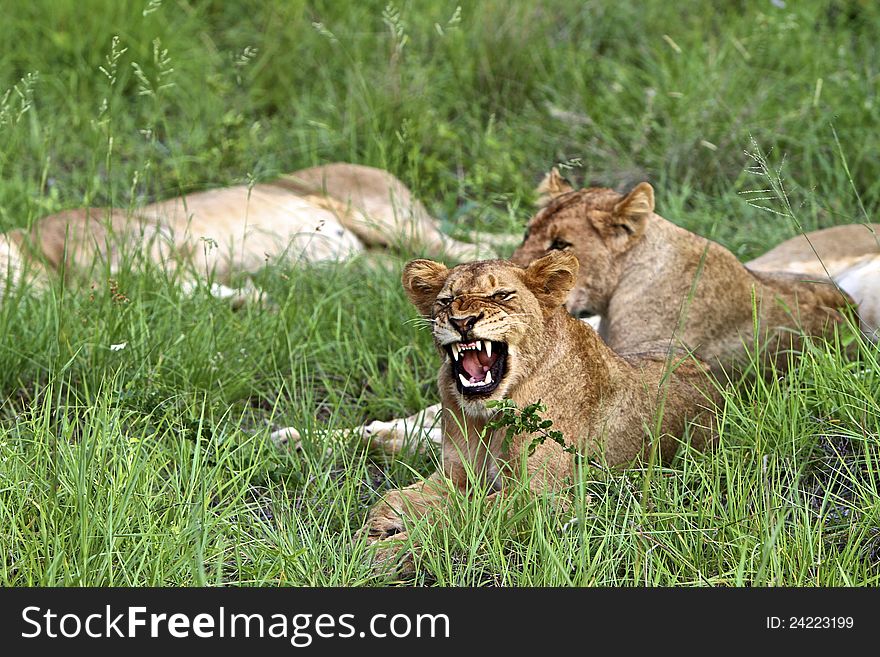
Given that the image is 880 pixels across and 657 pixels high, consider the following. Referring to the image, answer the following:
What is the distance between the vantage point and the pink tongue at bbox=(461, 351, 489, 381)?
9.63 ft

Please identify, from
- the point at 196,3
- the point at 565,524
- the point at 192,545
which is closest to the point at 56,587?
the point at 192,545

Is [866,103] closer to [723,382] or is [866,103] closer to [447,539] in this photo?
[723,382]

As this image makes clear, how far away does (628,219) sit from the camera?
3.91m

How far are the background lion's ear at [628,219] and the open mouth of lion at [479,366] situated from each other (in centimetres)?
108

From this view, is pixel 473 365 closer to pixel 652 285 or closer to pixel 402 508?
pixel 402 508

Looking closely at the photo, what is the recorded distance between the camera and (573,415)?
3.12 meters

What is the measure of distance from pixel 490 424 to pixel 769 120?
11.5ft

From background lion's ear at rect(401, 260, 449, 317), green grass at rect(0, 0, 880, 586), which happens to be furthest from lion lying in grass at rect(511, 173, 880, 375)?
background lion's ear at rect(401, 260, 449, 317)

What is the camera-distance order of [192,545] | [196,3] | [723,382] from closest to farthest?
[192,545] < [723,382] < [196,3]

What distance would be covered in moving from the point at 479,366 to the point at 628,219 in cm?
115

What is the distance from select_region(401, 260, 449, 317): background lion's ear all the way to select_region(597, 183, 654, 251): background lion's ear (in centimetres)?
98

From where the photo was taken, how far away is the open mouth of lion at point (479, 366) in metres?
2.91

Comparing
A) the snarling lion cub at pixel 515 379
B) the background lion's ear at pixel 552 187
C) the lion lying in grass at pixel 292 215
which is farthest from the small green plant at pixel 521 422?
the lion lying in grass at pixel 292 215

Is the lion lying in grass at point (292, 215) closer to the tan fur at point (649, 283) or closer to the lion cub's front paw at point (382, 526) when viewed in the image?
the tan fur at point (649, 283)
